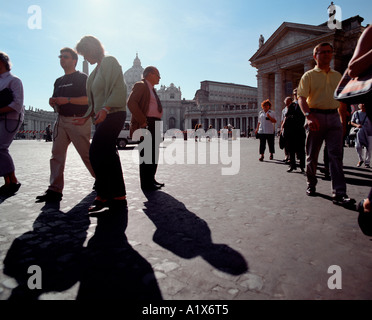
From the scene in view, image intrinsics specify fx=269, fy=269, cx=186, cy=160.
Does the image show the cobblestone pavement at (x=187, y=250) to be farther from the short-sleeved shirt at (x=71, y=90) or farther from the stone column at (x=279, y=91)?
the stone column at (x=279, y=91)

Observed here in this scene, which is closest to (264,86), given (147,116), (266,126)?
(266,126)

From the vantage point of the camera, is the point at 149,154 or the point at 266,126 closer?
the point at 149,154

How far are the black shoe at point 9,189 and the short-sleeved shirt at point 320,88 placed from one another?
181 inches

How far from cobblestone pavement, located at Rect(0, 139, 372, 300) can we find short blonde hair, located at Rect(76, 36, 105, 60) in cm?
196

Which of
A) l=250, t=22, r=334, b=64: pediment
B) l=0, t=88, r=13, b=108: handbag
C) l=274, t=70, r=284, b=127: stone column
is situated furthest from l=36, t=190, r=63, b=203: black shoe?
l=274, t=70, r=284, b=127: stone column

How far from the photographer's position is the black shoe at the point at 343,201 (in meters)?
3.30

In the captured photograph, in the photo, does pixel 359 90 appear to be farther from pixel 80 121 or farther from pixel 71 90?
pixel 71 90

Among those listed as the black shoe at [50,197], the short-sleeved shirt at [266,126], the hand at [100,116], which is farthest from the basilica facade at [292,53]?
the black shoe at [50,197]

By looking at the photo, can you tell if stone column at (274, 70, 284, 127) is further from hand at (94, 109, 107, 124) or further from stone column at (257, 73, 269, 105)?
hand at (94, 109, 107, 124)

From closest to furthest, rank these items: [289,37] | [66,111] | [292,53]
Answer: [66,111] < [292,53] < [289,37]

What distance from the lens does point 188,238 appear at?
230cm

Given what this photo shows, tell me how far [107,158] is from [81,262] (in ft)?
5.40

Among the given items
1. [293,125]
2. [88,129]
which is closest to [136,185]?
[88,129]
